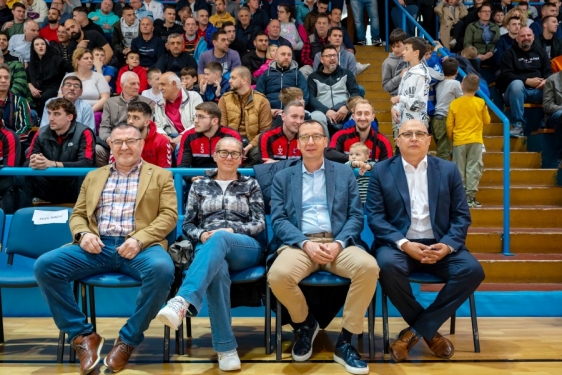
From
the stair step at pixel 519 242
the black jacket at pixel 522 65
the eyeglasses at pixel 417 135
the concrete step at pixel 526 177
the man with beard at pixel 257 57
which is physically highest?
the man with beard at pixel 257 57

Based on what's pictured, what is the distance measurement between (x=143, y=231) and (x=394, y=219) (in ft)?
4.56

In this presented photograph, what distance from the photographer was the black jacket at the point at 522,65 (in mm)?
7116

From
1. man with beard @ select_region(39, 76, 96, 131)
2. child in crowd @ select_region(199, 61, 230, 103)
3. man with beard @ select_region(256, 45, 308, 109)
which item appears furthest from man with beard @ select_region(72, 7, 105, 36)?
man with beard @ select_region(256, 45, 308, 109)

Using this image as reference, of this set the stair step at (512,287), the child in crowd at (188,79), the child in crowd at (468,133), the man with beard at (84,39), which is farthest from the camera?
the man with beard at (84,39)

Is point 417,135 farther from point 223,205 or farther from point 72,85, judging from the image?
point 72,85

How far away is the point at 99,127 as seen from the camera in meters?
5.88

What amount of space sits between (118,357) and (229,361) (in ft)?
1.81

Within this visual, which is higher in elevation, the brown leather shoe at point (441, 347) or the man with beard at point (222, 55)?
the man with beard at point (222, 55)

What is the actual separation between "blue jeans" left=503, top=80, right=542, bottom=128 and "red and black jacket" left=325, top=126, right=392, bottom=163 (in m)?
2.46

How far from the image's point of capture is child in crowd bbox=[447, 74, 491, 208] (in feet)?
18.0

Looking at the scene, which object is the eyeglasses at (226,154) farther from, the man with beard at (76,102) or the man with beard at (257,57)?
the man with beard at (257,57)

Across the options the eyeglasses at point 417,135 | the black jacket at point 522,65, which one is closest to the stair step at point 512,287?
the eyeglasses at point 417,135

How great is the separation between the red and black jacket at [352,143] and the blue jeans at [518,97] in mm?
2461

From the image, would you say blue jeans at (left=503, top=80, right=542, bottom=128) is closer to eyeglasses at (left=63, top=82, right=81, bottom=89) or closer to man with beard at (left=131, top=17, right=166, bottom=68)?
man with beard at (left=131, top=17, right=166, bottom=68)
